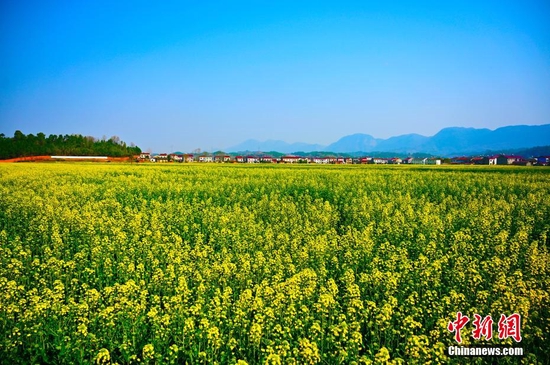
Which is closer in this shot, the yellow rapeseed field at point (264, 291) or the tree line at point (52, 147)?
the yellow rapeseed field at point (264, 291)

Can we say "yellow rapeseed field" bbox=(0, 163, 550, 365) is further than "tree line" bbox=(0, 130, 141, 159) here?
No

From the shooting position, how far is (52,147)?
117750mm

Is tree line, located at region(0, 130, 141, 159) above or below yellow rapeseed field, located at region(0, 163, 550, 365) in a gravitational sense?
above

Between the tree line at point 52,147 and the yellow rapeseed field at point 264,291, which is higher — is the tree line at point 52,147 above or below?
above

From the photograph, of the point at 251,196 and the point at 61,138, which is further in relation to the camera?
the point at 61,138

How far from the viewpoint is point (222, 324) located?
7070 mm

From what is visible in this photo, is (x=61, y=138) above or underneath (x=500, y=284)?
above

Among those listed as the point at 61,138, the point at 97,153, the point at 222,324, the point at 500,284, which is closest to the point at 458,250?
the point at 500,284

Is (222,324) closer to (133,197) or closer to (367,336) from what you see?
(367,336)

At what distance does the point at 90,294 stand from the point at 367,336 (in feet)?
18.4

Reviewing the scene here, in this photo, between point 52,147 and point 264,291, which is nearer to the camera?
point 264,291

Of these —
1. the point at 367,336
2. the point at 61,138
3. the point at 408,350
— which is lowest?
the point at 367,336

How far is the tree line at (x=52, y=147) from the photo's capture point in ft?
349

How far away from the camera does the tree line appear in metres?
106
